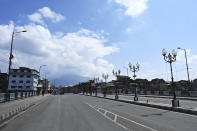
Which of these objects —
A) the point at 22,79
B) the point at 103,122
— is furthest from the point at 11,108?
the point at 22,79

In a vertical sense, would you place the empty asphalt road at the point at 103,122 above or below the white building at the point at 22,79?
below

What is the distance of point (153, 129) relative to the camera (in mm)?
8898

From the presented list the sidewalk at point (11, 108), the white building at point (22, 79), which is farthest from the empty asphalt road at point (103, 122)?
the white building at point (22, 79)

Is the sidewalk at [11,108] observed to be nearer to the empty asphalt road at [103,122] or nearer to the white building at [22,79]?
the empty asphalt road at [103,122]

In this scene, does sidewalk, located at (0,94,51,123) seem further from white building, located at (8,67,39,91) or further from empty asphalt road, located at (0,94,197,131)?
white building, located at (8,67,39,91)

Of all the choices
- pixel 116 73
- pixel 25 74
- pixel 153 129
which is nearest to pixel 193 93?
pixel 116 73

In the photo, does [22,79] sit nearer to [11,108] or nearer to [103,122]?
[11,108]

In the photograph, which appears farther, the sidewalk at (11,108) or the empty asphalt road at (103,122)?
the sidewalk at (11,108)

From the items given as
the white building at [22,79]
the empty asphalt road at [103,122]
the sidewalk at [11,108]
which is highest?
the white building at [22,79]

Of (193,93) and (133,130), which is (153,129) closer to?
(133,130)

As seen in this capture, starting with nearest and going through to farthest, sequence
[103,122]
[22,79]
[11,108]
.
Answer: [103,122] < [11,108] < [22,79]

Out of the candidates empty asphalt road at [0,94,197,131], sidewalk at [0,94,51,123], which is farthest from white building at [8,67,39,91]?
empty asphalt road at [0,94,197,131]

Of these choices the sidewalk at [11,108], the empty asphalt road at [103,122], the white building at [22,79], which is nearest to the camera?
the empty asphalt road at [103,122]

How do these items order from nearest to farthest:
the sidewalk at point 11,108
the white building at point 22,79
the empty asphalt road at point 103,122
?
the empty asphalt road at point 103,122 → the sidewalk at point 11,108 → the white building at point 22,79
